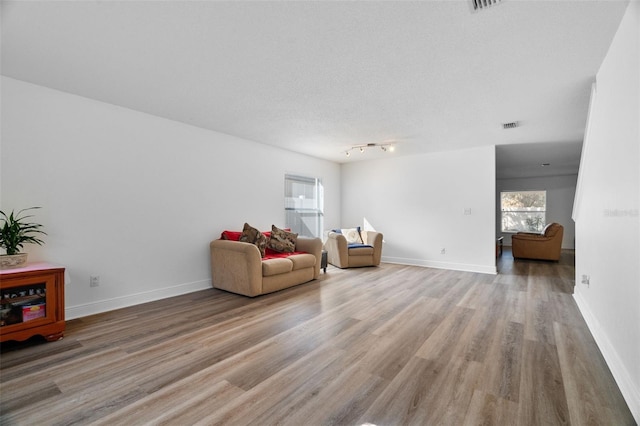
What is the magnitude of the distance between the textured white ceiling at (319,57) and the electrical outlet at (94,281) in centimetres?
201

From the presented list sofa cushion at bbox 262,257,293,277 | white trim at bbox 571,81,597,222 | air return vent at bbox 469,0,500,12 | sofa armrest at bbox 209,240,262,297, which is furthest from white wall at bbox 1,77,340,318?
white trim at bbox 571,81,597,222

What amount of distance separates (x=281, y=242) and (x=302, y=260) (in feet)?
1.80

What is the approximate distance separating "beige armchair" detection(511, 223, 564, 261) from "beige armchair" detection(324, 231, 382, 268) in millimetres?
3762

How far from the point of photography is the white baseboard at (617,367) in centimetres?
156

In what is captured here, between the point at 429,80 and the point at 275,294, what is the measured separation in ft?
10.5

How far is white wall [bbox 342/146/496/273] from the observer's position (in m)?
5.38

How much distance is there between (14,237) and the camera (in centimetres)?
253

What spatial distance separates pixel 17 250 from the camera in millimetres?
2584

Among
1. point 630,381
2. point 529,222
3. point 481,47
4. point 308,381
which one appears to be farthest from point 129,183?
point 529,222

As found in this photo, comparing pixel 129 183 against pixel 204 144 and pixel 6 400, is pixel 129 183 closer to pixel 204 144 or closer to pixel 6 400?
pixel 204 144

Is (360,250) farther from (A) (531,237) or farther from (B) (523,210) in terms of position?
(B) (523,210)

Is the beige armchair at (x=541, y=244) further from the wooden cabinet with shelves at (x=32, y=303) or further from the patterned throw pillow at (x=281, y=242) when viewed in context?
the wooden cabinet with shelves at (x=32, y=303)

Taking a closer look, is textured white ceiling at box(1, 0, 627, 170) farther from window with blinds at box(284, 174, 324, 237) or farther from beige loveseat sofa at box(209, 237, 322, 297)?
window with blinds at box(284, 174, 324, 237)

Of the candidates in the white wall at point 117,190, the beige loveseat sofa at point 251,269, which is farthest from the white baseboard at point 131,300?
the beige loveseat sofa at point 251,269
